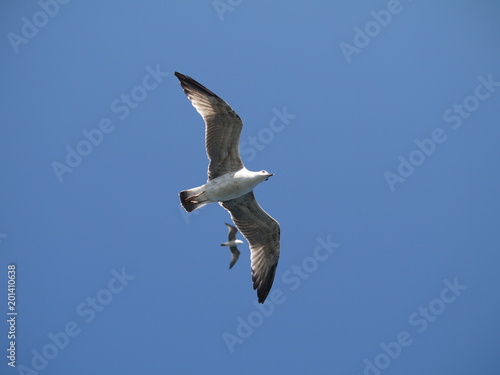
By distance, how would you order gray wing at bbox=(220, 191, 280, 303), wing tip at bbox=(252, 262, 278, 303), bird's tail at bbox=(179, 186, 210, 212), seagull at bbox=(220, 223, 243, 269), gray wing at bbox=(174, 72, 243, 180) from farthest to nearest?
seagull at bbox=(220, 223, 243, 269), wing tip at bbox=(252, 262, 278, 303), gray wing at bbox=(220, 191, 280, 303), bird's tail at bbox=(179, 186, 210, 212), gray wing at bbox=(174, 72, 243, 180)

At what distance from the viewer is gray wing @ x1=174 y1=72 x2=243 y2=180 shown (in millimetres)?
12273

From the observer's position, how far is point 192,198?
12.5m

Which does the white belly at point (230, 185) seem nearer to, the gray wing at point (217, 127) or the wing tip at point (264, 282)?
the gray wing at point (217, 127)

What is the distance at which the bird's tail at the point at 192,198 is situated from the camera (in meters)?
12.5

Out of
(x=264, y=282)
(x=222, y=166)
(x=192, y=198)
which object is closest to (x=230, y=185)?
(x=222, y=166)

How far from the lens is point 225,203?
13.3 metres

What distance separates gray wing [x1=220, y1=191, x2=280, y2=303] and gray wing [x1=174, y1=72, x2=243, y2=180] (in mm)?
1174

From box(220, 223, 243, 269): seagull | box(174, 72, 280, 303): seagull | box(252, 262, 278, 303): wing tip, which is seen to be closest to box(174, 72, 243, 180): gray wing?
box(174, 72, 280, 303): seagull

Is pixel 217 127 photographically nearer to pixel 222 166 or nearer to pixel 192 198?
pixel 222 166

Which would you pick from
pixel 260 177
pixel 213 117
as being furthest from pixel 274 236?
pixel 213 117

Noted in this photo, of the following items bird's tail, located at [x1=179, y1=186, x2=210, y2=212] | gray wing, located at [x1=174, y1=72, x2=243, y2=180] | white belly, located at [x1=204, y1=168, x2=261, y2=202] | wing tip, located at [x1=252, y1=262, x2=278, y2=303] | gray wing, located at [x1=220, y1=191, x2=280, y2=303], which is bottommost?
wing tip, located at [x1=252, y1=262, x2=278, y2=303]

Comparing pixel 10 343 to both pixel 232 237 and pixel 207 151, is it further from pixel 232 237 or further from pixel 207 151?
pixel 207 151

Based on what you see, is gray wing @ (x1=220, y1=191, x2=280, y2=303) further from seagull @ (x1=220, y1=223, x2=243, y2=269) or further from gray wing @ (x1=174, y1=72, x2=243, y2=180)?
seagull @ (x1=220, y1=223, x2=243, y2=269)

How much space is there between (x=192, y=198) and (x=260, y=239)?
2.29 m
